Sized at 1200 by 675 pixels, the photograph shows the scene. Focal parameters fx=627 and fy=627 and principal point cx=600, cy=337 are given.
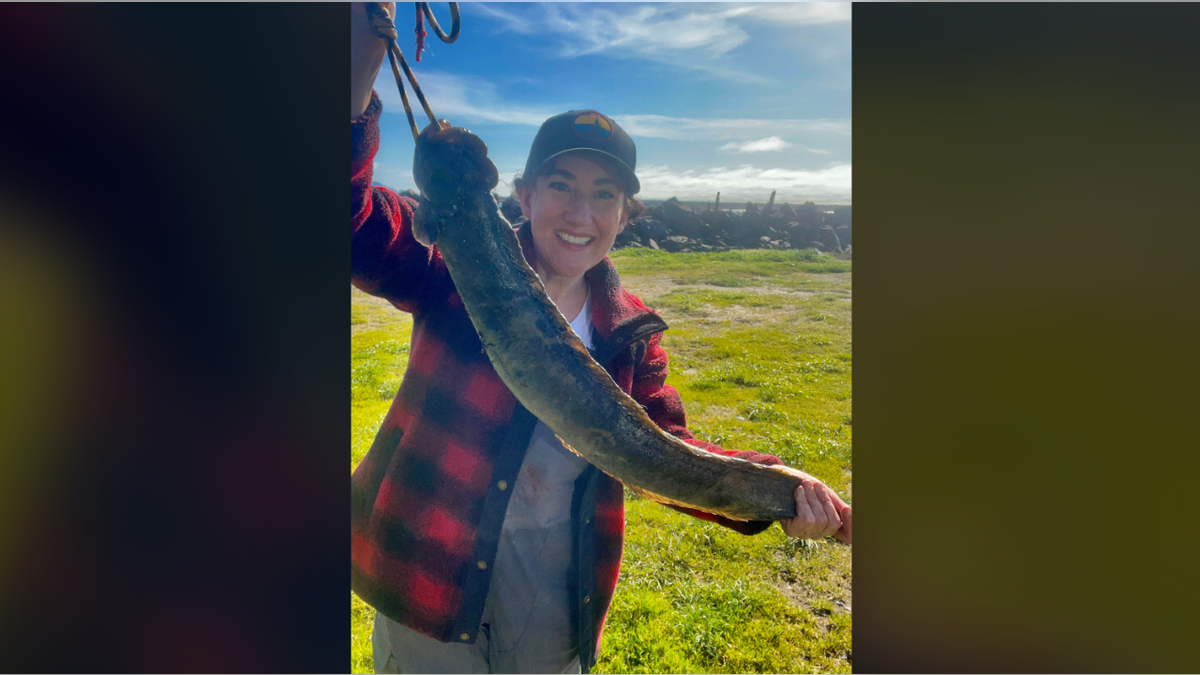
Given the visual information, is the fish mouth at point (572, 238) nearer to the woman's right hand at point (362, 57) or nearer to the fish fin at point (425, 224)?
the fish fin at point (425, 224)

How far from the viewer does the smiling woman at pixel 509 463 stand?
1723 millimetres

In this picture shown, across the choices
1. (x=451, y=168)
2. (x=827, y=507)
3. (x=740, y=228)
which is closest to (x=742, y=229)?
(x=740, y=228)

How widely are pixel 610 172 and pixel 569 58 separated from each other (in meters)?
0.47

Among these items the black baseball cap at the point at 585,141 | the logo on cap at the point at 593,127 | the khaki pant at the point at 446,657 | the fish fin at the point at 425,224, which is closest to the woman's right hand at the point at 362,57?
the fish fin at the point at 425,224

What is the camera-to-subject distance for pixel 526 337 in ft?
5.10

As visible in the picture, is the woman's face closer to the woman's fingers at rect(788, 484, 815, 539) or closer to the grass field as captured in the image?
the grass field

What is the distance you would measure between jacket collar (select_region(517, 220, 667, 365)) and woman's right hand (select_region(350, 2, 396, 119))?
1.66 feet

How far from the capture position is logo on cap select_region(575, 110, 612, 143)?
1.77 meters

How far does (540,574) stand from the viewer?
178 centimetres

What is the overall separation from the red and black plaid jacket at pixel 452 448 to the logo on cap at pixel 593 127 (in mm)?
332
